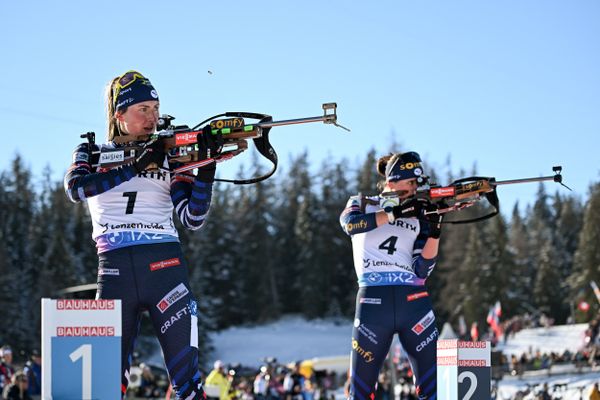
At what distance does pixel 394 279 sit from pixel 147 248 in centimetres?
305

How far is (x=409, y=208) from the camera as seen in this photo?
951cm

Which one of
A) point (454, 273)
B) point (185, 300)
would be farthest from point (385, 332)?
point (454, 273)

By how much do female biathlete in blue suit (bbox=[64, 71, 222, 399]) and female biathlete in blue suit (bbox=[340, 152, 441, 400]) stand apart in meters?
→ 2.52

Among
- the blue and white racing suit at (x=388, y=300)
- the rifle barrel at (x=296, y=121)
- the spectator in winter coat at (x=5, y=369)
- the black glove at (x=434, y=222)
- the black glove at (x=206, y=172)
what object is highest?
the rifle barrel at (x=296, y=121)

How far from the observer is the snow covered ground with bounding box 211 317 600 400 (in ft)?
252

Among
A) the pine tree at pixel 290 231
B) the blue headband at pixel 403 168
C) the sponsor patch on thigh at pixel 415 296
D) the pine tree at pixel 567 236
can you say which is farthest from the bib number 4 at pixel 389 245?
the pine tree at pixel 567 236

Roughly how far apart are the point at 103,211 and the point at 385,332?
10.5 ft

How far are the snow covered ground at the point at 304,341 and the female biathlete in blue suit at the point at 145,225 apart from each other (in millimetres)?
63091

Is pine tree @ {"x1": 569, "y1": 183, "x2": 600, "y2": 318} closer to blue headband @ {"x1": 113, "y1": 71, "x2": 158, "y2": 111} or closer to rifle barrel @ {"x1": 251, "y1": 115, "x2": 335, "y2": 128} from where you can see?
rifle barrel @ {"x1": 251, "y1": 115, "x2": 335, "y2": 128}

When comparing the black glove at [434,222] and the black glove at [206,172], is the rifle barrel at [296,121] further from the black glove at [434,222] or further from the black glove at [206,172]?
the black glove at [434,222]

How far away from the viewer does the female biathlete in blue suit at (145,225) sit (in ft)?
23.4

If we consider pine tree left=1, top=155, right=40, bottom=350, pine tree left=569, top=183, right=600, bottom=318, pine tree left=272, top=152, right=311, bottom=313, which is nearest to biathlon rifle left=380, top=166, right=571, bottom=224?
pine tree left=1, top=155, right=40, bottom=350

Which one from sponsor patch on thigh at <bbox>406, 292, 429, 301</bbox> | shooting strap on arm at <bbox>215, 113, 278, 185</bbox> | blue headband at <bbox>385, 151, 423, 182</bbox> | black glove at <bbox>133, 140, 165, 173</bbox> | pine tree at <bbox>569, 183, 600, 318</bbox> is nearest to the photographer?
black glove at <bbox>133, 140, 165, 173</bbox>

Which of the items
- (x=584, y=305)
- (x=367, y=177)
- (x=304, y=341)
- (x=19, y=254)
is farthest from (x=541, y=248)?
(x=19, y=254)
